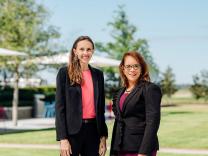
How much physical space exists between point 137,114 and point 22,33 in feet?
52.3

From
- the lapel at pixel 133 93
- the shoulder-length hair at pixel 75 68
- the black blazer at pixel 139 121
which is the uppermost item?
the shoulder-length hair at pixel 75 68

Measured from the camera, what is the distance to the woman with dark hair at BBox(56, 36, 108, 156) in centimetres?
492

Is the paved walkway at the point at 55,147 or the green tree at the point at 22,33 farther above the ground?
the green tree at the point at 22,33

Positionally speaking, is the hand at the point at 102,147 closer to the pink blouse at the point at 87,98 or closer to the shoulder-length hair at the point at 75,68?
the pink blouse at the point at 87,98

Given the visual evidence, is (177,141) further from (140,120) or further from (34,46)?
(140,120)

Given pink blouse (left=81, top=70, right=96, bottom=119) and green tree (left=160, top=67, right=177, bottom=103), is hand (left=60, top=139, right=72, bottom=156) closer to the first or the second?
pink blouse (left=81, top=70, right=96, bottom=119)

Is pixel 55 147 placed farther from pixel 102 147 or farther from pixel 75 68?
pixel 75 68

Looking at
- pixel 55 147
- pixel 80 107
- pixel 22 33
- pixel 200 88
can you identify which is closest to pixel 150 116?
pixel 80 107

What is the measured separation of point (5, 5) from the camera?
20547 millimetres

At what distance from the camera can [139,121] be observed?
4547 mm

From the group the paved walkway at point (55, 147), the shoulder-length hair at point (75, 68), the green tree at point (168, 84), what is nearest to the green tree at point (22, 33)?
the paved walkway at point (55, 147)

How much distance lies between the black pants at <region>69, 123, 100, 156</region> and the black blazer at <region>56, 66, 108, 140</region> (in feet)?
0.19

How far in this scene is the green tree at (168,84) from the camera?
56.9 m

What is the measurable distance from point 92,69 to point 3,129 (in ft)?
45.8
